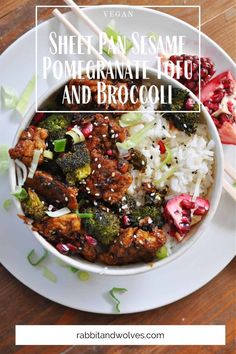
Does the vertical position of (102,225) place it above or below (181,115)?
below

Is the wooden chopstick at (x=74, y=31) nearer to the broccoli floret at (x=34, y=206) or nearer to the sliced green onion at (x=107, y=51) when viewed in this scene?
the sliced green onion at (x=107, y=51)

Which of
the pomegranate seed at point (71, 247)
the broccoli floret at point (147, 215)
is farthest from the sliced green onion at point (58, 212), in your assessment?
the broccoli floret at point (147, 215)

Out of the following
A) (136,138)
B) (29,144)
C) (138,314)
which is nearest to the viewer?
(29,144)

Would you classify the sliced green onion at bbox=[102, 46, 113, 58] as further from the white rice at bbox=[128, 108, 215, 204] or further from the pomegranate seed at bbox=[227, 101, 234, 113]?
the pomegranate seed at bbox=[227, 101, 234, 113]

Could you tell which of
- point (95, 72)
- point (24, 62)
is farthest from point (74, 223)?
point (24, 62)

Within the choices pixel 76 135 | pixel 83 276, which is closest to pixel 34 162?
pixel 76 135

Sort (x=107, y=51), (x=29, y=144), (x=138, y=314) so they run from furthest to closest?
(x=138, y=314)
(x=107, y=51)
(x=29, y=144)

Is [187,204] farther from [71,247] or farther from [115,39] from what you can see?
[115,39]
